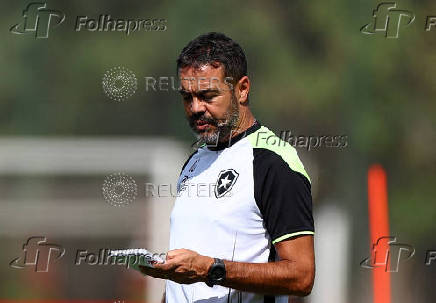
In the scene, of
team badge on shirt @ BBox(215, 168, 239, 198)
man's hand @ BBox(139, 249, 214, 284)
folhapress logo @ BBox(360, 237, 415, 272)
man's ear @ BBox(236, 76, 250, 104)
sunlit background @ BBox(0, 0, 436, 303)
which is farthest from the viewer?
sunlit background @ BBox(0, 0, 436, 303)

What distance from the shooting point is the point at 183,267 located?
6.32 feet

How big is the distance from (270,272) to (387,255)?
7.91ft

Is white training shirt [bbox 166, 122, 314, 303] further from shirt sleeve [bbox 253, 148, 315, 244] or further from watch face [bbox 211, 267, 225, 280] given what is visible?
watch face [bbox 211, 267, 225, 280]

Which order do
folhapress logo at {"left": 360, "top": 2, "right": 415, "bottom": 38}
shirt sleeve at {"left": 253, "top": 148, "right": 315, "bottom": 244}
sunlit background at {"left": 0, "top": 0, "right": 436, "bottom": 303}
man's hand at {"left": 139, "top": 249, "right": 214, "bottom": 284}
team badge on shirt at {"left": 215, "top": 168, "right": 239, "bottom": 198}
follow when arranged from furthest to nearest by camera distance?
folhapress logo at {"left": 360, "top": 2, "right": 415, "bottom": 38} → sunlit background at {"left": 0, "top": 0, "right": 436, "bottom": 303} → team badge on shirt at {"left": 215, "top": 168, "right": 239, "bottom": 198} → shirt sleeve at {"left": 253, "top": 148, "right": 315, "bottom": 244} → man's hand at {"left": 139, "top": 249, "right": 214, "bottom": 284}

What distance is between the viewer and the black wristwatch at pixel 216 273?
1963 millimetres

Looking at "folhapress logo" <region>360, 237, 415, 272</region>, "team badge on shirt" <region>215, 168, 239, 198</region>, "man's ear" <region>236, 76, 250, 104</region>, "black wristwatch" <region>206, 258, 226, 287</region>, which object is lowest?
"black wristwatch" <region>206, 258, 226, 287</region>

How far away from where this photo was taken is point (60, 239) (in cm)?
454

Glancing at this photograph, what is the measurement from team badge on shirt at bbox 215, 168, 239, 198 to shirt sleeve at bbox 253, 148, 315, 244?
79 millimetres
